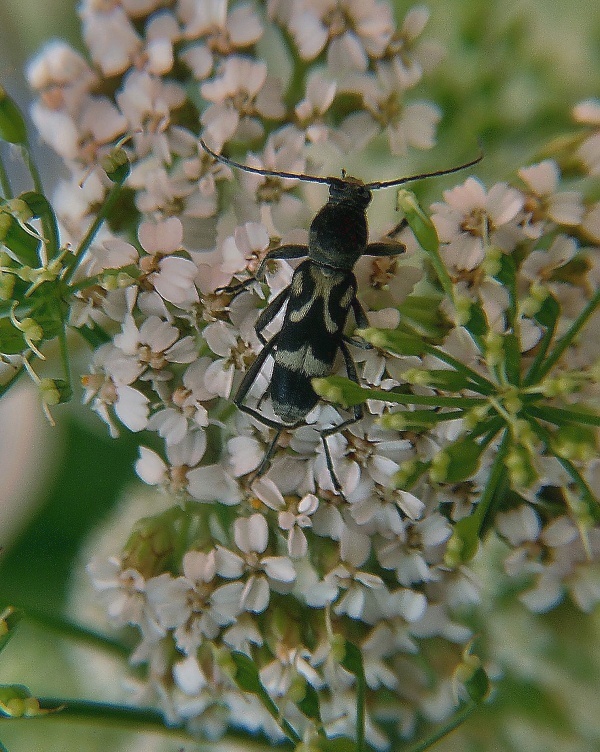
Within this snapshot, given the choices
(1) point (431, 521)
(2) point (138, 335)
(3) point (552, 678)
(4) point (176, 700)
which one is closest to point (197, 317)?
(2) point (138, 335)

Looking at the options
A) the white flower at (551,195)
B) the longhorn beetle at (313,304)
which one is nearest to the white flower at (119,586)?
the longhorn beetle at (313,304)

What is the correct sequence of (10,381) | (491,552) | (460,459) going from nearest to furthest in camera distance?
1. (460,459)
2. (10,381)
3. (491,552)

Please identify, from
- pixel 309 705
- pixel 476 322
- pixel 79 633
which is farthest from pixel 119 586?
pixel 476 322

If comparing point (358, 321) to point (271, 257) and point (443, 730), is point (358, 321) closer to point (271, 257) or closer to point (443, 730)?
point (271, 257)

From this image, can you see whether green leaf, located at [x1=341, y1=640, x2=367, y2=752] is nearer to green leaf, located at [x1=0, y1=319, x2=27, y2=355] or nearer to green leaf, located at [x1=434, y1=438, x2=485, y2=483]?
green leaf, located at [x1=434, y1=438, x2=485, y2=483]

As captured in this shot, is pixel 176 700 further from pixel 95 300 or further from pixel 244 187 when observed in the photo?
pixel 244 187
